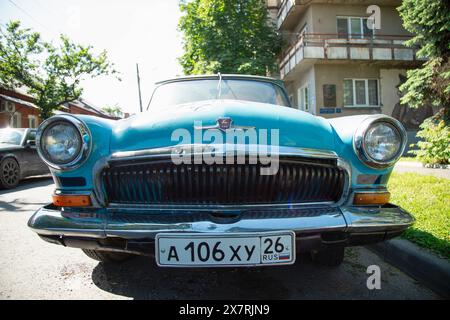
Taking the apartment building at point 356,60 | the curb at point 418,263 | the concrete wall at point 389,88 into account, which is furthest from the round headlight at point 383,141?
the concrete wall at point 389,88

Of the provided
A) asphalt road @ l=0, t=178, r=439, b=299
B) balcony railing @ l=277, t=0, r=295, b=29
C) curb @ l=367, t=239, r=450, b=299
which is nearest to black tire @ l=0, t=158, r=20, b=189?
asphalt road @ l=0, t=178, r=439, b=299

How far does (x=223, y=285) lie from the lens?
198 cm

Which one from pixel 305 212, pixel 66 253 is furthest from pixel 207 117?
pixel 66 253

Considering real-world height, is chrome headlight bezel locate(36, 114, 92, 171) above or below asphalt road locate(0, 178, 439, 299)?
above

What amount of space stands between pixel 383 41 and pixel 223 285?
578 inches

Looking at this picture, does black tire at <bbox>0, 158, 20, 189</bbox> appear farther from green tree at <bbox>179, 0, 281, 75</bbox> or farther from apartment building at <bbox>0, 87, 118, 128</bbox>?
apartment building at <bbox>0, 87, 118, 128</bbox>

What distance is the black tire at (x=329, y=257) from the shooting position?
2.18 metres

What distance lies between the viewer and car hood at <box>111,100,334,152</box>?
1.75m

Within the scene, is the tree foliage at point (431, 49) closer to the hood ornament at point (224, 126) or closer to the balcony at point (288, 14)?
the hood ornament at point (224, 126)

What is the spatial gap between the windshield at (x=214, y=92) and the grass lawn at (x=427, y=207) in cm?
159

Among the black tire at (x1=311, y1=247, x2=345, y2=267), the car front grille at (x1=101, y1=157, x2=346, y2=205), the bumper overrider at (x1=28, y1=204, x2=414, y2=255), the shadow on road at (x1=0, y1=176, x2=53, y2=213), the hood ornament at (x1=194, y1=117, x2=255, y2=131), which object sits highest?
the hood ornament at (x1=194, y1=117, x2=255, y2=131)

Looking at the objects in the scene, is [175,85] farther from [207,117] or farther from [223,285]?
[223,285]

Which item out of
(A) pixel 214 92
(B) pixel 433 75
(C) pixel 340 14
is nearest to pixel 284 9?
(C) pixel 340 14
